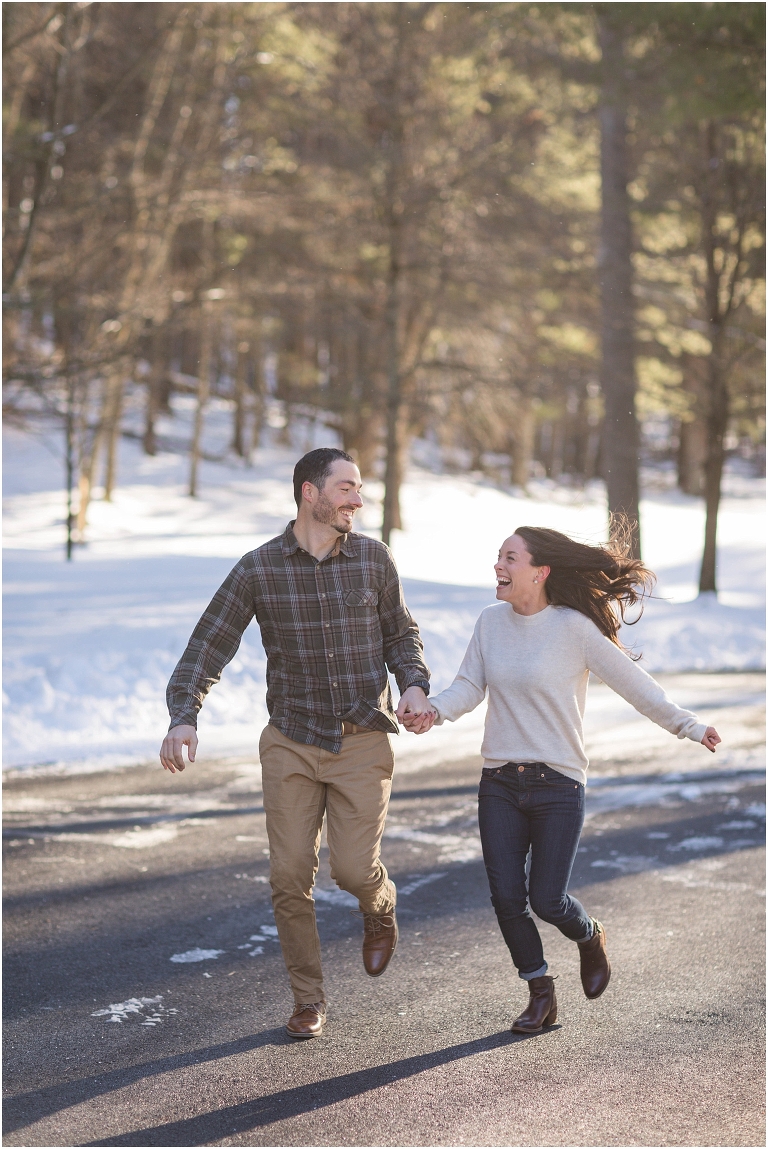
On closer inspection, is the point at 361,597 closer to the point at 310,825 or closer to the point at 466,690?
the point at 466,690

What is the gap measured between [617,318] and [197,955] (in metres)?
15.1

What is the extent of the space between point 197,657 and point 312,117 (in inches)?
701

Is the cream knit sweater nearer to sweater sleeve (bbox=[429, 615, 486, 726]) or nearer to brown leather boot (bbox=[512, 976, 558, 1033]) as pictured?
sweater sleeve (bbox=[429, 615, 486, 726])

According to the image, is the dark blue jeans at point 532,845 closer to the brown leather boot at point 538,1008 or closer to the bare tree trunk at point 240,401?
the brown leather boot at point 538,1008

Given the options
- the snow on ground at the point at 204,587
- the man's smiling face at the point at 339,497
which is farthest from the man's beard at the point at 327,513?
the snow on ground at the point at 204,587

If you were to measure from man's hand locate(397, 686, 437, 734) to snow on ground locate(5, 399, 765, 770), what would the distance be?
1.08 m

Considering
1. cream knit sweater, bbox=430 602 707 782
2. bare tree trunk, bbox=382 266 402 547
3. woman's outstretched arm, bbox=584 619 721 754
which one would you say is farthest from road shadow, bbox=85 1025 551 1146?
bare tree trunk, bbox=382 266 402 547

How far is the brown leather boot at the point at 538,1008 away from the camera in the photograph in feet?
14.5

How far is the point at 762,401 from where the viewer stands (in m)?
21.7

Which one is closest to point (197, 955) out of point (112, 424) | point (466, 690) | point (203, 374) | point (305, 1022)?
point (305, 1022)

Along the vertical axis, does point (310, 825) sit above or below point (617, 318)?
below

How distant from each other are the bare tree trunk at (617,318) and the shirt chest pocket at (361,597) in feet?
45.1

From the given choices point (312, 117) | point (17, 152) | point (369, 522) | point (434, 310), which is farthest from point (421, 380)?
point (17, 152)

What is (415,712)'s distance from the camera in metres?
4.24
